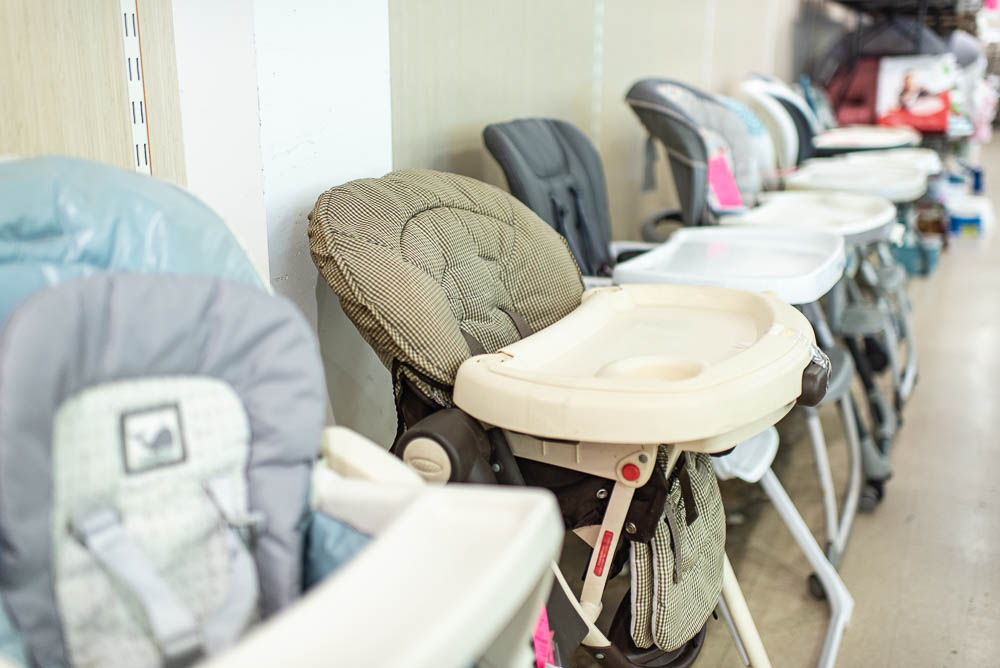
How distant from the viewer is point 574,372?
1.11 m

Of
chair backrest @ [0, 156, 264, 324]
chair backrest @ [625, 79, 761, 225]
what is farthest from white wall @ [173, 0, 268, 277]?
chair backrest @ [625, 79, 761, 225]

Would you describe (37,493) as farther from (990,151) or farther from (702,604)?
(990,151)

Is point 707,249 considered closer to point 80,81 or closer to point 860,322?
point 860,322

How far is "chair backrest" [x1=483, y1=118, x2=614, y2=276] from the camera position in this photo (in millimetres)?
1556

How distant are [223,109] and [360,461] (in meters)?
0.62

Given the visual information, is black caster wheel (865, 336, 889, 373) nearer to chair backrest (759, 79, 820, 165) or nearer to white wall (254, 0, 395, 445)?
chair backrest (759, 79, 820, 165)

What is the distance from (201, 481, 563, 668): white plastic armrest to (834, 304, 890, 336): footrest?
1.66 m

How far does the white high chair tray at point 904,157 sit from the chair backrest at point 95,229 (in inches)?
101

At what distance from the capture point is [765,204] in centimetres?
228

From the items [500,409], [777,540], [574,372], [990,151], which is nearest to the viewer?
[500,409]

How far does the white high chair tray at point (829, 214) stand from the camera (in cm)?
189

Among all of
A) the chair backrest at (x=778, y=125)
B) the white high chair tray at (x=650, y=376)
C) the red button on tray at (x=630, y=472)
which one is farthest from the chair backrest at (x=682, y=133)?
the red button on tray at (x=630, y=472)

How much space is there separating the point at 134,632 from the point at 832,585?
129cm

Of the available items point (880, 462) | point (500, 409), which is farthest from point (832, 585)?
point (500, 409)
